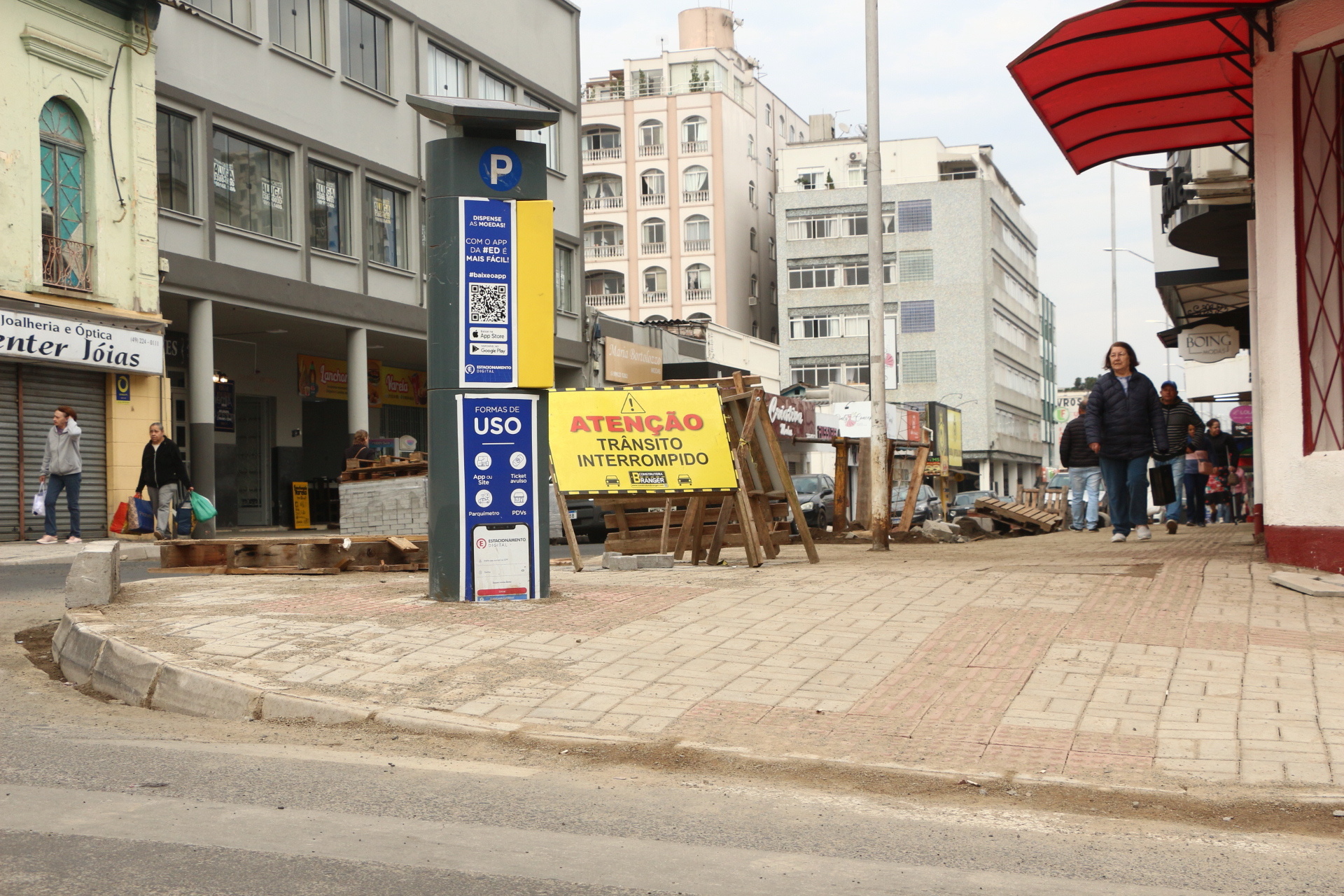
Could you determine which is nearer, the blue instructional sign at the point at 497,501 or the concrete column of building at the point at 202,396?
the blue instructional sign at the point at 497,501

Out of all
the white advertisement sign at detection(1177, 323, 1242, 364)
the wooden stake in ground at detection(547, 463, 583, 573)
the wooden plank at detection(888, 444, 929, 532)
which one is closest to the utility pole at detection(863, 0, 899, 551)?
the wooden plank at detection(888, 444, 929, 532)

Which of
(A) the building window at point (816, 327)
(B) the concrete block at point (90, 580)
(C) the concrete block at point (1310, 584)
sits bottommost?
(C) the concrete block at point (1310, 584)

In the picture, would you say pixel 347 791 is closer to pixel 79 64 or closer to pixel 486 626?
pixel 486 626

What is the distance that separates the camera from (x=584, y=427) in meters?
12.5

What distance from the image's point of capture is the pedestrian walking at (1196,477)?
22297mm

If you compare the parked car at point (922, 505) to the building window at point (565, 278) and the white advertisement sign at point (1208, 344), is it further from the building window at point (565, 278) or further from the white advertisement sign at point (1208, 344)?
the building window at point (565, 278)

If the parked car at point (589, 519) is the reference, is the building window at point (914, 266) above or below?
above

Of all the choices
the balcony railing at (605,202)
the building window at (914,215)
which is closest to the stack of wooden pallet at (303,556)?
the balcony railing at (605,202)

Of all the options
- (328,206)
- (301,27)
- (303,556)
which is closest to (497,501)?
(303,556)

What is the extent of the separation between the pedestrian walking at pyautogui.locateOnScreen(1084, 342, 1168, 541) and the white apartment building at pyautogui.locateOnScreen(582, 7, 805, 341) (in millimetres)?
61566

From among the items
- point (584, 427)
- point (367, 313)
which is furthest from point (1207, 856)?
point (367, 313)

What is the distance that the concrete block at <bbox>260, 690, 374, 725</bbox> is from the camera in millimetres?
6277

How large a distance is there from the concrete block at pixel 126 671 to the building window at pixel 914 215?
76332 millimetres

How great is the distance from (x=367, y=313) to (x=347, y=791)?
2342 cm
